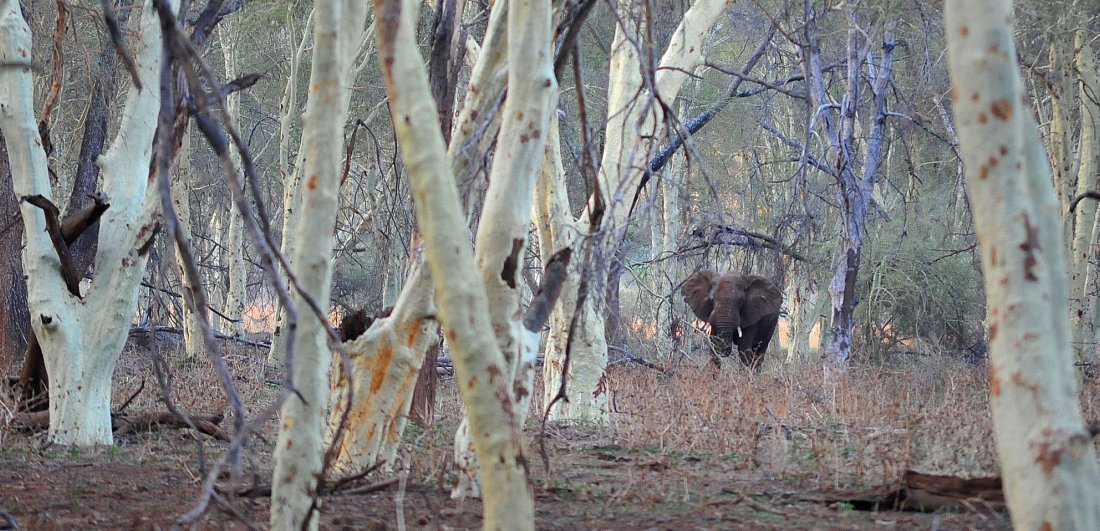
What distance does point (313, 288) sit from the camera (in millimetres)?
3477

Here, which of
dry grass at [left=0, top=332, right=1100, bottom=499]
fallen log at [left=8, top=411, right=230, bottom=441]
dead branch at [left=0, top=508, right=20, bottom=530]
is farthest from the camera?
fallen log at [left=8, top=411, right=230, bottom=441]

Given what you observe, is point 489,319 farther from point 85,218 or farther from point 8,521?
point 85,218

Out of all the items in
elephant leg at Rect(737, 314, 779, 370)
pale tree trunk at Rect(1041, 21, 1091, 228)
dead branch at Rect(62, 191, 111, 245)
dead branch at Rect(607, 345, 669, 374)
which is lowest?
dead branch at Rect(607, 345, 669, 374)

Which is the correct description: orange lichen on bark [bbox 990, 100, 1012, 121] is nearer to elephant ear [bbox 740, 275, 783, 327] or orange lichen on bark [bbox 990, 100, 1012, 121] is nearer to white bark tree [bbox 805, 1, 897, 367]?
white bark tree [bbox 805, 1, 897, 367]

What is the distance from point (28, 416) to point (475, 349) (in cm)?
605

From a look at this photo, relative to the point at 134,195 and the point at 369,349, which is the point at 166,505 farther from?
the point at 134,195

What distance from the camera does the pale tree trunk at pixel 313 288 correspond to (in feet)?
11.4

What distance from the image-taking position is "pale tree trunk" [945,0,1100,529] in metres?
3.11

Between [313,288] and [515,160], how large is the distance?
1236 millimetres

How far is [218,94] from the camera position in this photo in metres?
2.77

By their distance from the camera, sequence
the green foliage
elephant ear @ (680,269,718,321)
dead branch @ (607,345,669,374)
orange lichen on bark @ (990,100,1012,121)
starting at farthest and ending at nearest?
elephant ear @ (680,269,718,321) → the green foliage → dead branch @ (607,345,669,374) → orange lichen on bark @ (990,100,1012,121)

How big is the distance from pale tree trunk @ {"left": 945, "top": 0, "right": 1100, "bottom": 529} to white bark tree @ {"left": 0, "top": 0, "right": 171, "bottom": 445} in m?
5.69

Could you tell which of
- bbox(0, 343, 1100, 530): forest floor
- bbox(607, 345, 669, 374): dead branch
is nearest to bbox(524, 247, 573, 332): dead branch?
bbox(0, 343, 1100, 530): forest floor

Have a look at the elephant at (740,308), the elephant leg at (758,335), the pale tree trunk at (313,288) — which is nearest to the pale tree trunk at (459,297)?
the pale tree trunk at (313,288)
